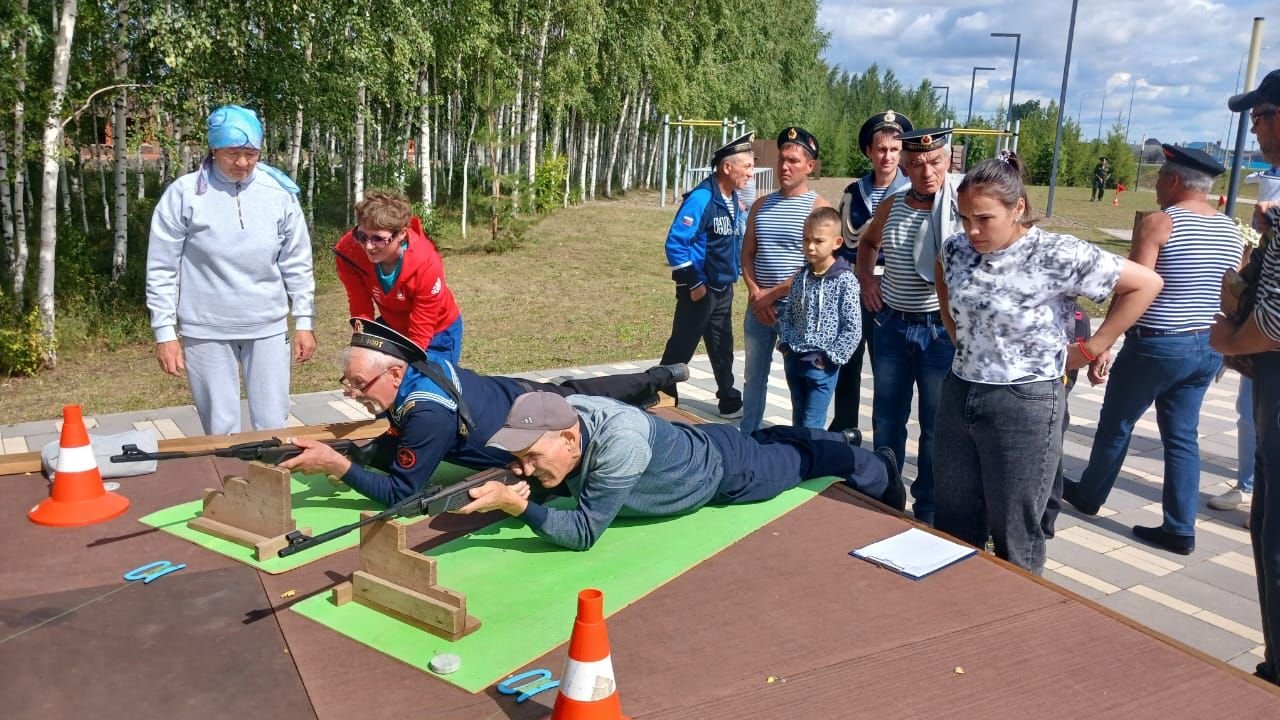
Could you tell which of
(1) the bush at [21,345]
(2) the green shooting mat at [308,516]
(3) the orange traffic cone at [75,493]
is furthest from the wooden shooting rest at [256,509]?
(1) the bush at [21,345]

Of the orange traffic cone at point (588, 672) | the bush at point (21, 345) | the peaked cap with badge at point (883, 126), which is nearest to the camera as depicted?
the orange traffic cone at point (588, 672)

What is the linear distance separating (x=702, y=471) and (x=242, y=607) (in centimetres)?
157

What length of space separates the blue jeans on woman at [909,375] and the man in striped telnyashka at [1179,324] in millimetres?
961

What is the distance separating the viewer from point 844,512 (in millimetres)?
3475

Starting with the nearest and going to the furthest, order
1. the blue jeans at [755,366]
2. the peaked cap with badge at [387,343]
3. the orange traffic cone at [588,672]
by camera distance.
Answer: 1. the orange traffic cone at [588,672]
2. the peaked cap with badge at [387,343]
3. the blue jeans at [755,366]

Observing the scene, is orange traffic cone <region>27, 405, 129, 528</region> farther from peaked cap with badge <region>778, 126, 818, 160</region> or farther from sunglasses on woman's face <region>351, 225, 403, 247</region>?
peaked cap with badge <region>778, 126, 818, 160</region>

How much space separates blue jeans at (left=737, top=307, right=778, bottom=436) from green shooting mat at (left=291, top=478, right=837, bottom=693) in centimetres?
188

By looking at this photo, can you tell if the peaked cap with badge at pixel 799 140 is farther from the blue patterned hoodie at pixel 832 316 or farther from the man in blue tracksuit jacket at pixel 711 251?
the blue patterned hoodie at pixel 832 316

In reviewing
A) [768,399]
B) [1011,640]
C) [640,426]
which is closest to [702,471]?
[640,426]

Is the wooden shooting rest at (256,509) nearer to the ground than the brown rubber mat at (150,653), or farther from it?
farther from it

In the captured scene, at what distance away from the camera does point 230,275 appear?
4055 millimetres

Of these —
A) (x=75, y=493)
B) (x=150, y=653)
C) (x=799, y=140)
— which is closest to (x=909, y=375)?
(x=799, y=140)

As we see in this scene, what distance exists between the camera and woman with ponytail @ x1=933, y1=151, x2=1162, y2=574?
2.93m

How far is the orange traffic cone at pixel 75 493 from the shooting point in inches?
129
